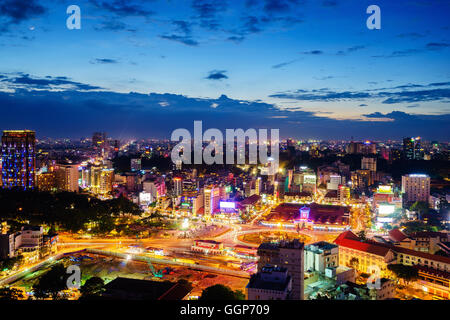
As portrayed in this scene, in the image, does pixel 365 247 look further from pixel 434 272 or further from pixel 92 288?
pixel 92 288

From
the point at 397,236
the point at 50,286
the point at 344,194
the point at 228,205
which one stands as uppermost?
the point at 344,194

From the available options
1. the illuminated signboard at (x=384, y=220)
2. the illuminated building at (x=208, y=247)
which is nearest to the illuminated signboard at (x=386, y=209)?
the illuminated signboard at (x=384, y=220)

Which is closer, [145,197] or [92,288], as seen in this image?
[92,288]

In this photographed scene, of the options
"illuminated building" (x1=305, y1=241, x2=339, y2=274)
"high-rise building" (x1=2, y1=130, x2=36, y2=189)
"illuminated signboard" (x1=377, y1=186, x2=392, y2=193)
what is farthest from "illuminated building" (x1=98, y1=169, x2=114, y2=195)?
"illuminated building" (x1=305, y1=241, x2=339, y2=274)

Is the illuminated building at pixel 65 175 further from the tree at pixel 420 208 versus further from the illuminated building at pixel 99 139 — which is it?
the illuminated building at pixel 99 139

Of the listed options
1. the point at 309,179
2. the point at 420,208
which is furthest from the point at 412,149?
the point at 420,208

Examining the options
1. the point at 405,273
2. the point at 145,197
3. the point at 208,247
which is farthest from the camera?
the point at 145,197

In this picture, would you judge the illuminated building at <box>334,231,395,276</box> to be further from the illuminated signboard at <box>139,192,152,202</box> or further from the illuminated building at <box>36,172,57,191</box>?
the illuminated building at <box>36,172,57,191</box>
